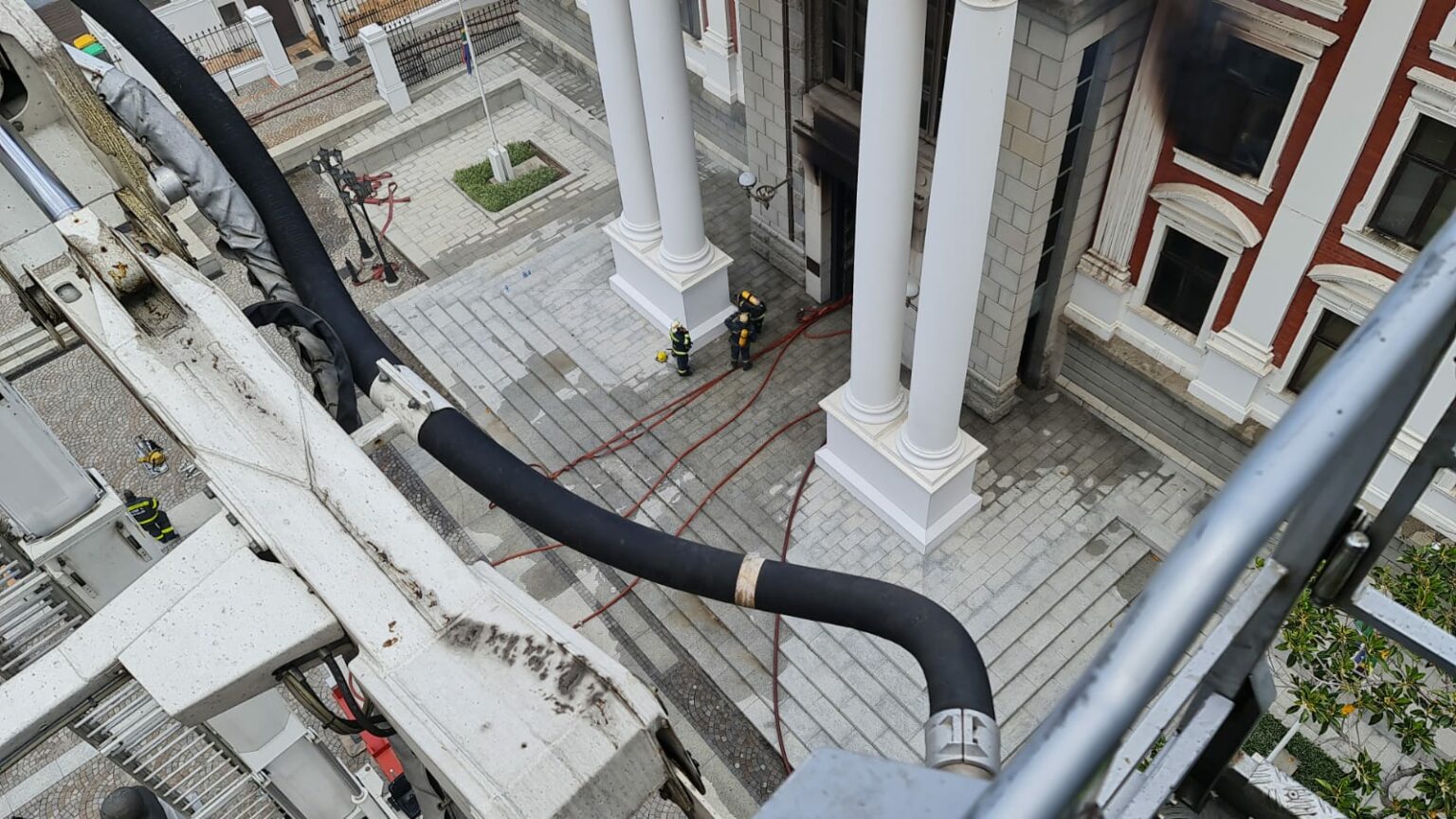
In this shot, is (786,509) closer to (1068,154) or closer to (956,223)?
(956,223)

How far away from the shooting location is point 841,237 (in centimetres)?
1805

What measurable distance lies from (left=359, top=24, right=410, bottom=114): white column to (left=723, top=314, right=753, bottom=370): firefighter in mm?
11247

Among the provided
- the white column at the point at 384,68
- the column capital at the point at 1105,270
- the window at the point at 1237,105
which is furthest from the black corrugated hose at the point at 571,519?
the white column at the point at 384,68

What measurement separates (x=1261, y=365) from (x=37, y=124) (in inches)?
562

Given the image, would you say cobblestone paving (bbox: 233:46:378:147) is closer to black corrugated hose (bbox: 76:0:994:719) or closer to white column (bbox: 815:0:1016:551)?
white column (bbox: 815:0:1016:551)

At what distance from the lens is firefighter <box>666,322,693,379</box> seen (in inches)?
676

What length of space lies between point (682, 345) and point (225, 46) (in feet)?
58.1

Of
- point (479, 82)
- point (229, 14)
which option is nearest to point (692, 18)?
point (479, 82)

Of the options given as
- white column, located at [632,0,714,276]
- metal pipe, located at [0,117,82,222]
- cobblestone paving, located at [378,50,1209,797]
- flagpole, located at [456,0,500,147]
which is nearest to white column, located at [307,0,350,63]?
flagpole, located at [456,0,500,147]

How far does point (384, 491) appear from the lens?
19.1 ft

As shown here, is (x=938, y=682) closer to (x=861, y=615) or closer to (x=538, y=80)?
(x=861, y=615)

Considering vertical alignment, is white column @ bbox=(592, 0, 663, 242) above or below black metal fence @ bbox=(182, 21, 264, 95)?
above

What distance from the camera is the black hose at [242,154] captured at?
8289mm

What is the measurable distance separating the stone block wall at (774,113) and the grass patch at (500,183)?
5.49 m
